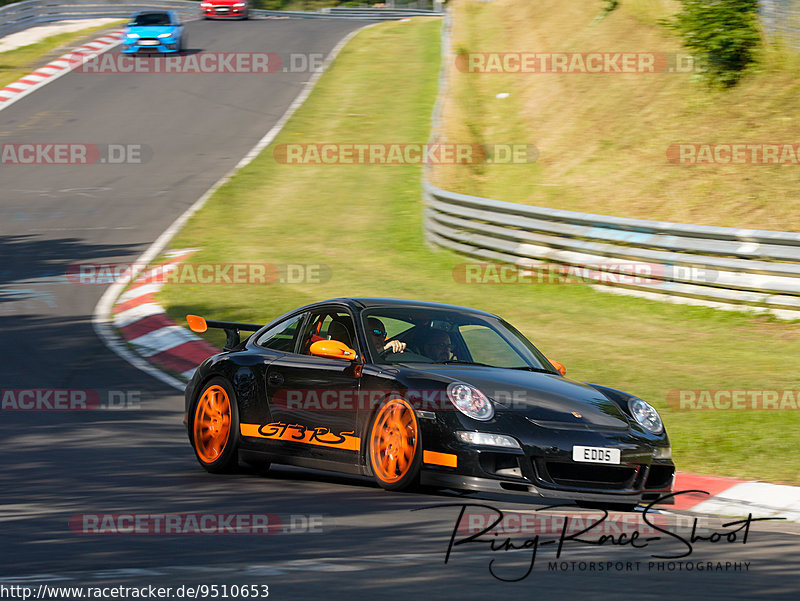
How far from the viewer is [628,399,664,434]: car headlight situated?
7629mm

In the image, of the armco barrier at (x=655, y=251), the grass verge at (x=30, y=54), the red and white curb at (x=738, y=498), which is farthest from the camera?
the grass verge at (x=30, y=54)

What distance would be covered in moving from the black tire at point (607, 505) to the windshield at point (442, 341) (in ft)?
3.96

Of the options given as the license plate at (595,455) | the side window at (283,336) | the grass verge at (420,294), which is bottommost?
the grass verge at (420,294)

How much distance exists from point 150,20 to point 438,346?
33155 mm

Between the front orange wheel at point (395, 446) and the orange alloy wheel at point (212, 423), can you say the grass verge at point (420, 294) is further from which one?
the orange alloy wheel at point (212, 423)

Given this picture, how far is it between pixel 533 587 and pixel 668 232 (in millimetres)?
11252

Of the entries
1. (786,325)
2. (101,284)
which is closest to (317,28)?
(101,284)

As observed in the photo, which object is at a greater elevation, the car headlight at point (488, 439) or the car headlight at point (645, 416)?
the car headlight at point (488, 439)

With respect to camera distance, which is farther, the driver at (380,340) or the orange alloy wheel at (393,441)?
the driver at (380,340)

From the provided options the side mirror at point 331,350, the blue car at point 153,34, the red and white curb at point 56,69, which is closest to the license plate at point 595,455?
the side mirror at point 331,350

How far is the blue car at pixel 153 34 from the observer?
38.2m

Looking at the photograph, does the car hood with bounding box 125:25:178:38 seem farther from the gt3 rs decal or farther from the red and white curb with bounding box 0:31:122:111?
the gt3 rs decal

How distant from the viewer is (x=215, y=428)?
28.7 feet

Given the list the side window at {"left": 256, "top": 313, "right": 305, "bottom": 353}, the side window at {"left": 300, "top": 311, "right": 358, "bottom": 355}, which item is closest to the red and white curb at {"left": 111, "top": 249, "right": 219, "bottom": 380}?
the side window at {"left": 256, "top": 313, "right": 305, "bottom": 353}
